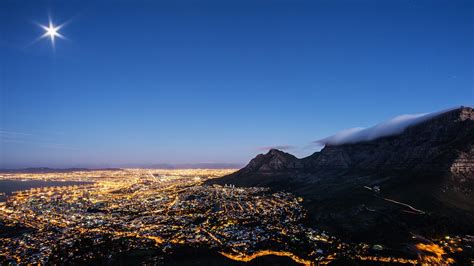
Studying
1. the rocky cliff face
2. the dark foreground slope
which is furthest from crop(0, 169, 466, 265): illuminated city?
the rocky cliff face

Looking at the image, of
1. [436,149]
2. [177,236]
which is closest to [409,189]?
[436,149]

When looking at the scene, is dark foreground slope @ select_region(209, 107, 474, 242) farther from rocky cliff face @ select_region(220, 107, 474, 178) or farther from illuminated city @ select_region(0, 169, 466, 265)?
illuminated city @ select_region(0, 169, 466, 265)

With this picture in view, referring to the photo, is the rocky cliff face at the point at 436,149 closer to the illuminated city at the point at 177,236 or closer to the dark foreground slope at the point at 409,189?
the dark foreground slope at the point at 409,189

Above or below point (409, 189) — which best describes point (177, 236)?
below

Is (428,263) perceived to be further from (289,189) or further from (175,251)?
(289,189)

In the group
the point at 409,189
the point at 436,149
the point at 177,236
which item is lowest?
the point at 177,236

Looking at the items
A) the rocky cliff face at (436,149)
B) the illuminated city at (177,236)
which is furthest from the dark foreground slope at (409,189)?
the illuminated city at (177,236)

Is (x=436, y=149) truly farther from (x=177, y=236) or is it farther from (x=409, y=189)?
(x=177, y=236)

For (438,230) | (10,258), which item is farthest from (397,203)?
(10,258)
